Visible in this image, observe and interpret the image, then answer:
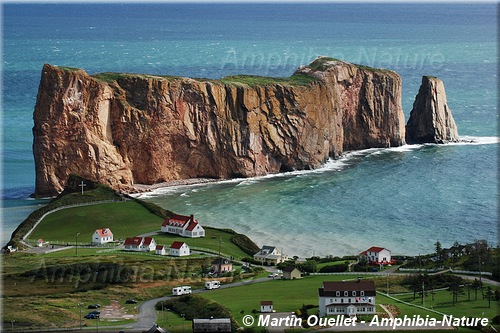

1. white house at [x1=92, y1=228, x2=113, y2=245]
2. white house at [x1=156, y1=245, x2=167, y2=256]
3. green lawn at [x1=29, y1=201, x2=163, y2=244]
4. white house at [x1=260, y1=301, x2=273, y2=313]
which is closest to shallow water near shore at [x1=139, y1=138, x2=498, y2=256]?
green lawn at [x1=29, y1=201, x2=163, y2=244]

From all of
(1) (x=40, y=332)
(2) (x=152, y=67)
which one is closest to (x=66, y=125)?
(1) (x=40, y=332)

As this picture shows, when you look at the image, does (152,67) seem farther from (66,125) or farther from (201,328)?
(201,328)

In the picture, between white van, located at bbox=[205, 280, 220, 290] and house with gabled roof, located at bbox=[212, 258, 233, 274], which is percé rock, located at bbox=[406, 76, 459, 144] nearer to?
house with gabled roof, located at bbox=[212, 258, 233, 274]

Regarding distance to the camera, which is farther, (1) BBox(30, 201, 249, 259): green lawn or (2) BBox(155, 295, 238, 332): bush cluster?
(1) BBox(30, 201, 249, 259): green lawn

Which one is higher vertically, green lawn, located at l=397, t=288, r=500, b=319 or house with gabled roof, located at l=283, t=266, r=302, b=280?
green lawn, located at l=397, t=288, r=500, b=319

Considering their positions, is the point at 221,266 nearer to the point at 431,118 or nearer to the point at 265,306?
the point at 265,306
